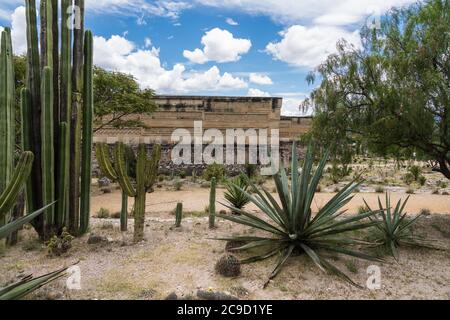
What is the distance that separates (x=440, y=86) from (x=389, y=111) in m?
0.90

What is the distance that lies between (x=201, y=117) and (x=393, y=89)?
16507 millimetres

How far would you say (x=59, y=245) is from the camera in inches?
193

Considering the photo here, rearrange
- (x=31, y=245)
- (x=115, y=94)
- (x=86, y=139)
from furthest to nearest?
(x=115, y=94) < (x=86, y=139) < (x=31, y=245)

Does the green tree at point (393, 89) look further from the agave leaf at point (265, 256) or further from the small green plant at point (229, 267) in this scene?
the small green plant at point (229, 267)

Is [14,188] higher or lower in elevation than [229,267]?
higher

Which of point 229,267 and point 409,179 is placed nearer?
point 229,267

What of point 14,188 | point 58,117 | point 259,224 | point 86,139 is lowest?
point 259,224

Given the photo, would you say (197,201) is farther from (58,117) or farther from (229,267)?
(229,267)

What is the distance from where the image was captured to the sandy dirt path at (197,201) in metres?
9.81

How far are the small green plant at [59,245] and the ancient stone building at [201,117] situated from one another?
16.1m

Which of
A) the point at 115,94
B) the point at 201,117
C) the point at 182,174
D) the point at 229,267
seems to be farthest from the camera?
the point at 201,117

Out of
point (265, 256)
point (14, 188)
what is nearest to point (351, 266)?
point (265, 256)

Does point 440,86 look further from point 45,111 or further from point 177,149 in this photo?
point 177,149

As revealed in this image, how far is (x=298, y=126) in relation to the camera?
2416 centimetres
